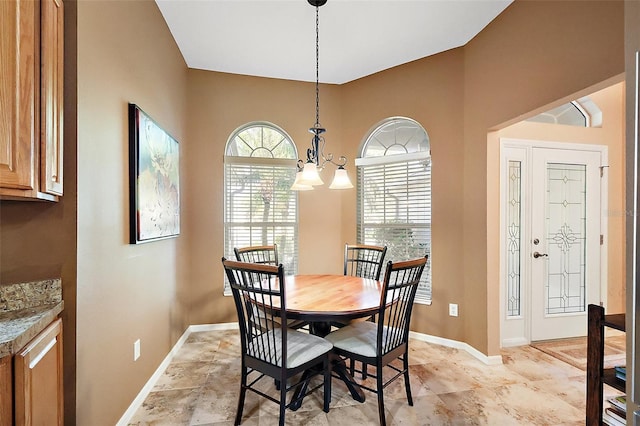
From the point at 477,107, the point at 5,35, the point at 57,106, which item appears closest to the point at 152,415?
the point at 57,106

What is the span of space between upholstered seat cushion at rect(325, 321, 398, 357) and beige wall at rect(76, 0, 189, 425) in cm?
134

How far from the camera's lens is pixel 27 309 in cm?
133

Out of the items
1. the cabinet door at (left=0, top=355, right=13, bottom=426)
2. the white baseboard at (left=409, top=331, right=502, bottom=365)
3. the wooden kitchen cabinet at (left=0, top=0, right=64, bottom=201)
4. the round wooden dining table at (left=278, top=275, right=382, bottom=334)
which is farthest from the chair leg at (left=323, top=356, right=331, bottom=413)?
the wooden kitchen cabinet at (left=0, top=0, right=64, bottom=201)

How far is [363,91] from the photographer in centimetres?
369

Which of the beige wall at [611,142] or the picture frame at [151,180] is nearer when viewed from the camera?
the picture frame at [151,180]

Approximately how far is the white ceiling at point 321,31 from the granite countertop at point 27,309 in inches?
89.0

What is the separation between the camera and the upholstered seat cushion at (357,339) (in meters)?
1.95

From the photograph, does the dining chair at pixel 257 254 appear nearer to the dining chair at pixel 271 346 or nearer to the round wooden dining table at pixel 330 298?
the round wooden dining table at pixel 330 298

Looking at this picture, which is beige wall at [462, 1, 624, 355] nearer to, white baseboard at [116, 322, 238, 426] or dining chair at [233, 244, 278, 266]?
dining chair at [233, 244, 278, 266]

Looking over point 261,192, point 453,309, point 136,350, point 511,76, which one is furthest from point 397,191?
point 136,350

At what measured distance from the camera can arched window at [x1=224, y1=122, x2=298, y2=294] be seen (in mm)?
3641

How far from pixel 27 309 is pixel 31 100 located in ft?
2.91

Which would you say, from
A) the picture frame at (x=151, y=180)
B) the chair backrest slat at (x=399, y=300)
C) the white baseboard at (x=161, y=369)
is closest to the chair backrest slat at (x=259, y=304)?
the chair backrest slat at (x=399, y=300)

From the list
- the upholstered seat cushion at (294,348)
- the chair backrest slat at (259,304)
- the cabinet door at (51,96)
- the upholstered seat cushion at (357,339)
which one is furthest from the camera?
the upholstered seat cushion at (357,339)
